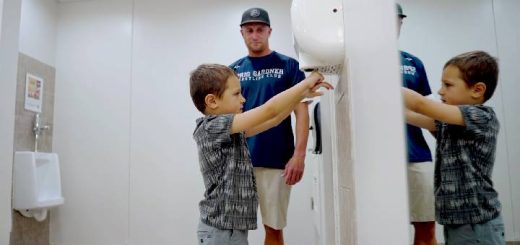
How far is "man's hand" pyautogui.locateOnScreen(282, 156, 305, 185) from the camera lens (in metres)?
1.59

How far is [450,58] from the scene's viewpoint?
1.43 feet

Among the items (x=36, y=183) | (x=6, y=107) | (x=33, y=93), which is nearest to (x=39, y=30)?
(x=33, y=93)

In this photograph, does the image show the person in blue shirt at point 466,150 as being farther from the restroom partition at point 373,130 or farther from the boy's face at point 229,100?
the boy's face at point 229,100

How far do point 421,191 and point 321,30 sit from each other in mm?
462

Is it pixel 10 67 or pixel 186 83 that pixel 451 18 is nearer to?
pixel 10 67

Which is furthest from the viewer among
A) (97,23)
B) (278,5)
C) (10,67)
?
(97,23)

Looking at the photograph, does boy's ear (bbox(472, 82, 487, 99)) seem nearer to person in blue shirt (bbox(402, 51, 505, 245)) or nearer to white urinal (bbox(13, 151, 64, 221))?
person in blue shirt (bbox(402, 51, 505, 245))

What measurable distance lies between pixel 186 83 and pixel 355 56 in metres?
2.47

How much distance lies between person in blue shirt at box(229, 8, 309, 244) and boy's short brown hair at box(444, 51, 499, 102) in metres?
1.20

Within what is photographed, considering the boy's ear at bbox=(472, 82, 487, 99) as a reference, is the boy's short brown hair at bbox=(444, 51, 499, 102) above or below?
above

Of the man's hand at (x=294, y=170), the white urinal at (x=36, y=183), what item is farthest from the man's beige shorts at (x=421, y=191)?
the white urinal at (x=36, y=183)

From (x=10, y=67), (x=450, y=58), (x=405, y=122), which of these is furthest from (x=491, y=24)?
(x=10, y=67)

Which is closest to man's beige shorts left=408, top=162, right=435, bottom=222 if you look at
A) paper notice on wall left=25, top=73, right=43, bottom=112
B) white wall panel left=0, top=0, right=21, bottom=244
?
white wall panel left=0, top=0, right=21, bottom=244

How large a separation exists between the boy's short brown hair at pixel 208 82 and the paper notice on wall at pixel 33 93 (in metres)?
2.30
